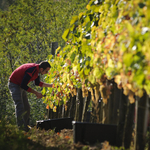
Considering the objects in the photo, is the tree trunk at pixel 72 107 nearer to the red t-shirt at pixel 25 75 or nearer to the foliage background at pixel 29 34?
the red t-shirt at pixel 25 75

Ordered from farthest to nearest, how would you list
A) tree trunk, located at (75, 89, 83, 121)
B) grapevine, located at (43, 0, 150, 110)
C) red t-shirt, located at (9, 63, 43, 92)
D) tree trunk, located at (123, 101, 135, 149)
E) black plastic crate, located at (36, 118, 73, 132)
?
red t-shirt, located at (9, 63, 43, 92), black plastic crate, located at (36, 118, 73, 132), tree trunk, located at (75, 89, 83, 121), tree trunk, located at (123, 101, 135, 149), grapevine, located at (43, 0, 150, 110)

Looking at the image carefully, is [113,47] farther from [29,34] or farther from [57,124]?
[29,34]

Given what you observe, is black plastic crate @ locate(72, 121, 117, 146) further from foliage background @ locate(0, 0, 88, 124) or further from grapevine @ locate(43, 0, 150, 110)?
foliage background @ locate(0, 0, 88, 124)

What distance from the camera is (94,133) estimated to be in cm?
275

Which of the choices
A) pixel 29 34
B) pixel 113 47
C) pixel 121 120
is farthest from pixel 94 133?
pixel 29 34

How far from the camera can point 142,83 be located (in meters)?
1.77

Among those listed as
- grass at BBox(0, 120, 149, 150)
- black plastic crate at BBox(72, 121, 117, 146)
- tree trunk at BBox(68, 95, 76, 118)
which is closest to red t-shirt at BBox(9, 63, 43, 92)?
tree trunk at BBox(68, 95, 76, 118)

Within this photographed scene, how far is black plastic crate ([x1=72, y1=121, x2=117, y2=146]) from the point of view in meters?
2.69

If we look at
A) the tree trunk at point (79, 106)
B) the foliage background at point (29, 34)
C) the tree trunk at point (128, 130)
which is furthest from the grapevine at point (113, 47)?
the foliage background at point (29, 34)

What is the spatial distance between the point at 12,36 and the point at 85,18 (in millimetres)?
6374

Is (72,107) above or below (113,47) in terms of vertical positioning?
below

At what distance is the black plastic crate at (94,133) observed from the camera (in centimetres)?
269

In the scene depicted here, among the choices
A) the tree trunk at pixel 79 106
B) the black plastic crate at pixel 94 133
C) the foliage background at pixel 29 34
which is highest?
the foliage background at pixel 29 34

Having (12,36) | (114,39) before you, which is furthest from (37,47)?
(114,39)
